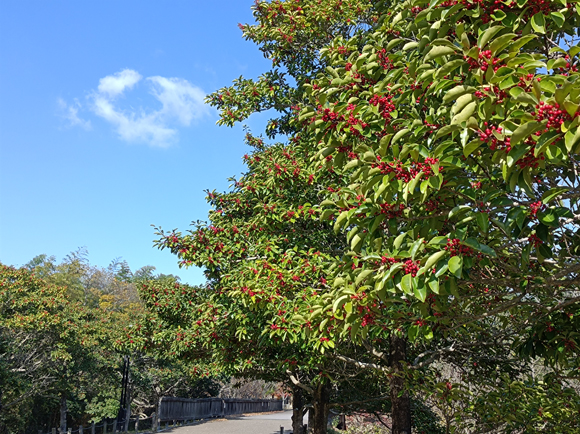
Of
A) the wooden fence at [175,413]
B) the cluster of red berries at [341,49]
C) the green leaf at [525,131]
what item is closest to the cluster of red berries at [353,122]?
the green leaf at [525,131]

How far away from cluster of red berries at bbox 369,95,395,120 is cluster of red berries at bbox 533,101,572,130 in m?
1.83

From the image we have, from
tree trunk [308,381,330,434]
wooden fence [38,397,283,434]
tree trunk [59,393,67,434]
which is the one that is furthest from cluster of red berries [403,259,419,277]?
tree trunk [59,393,67,434]

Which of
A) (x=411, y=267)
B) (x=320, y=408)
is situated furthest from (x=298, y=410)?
(x=411, y=267)

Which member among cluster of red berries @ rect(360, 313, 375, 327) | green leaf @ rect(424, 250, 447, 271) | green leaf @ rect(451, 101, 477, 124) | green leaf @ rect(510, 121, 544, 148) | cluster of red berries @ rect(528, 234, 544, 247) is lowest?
cluster of red berries @ rect(360, 313, 375, 327)

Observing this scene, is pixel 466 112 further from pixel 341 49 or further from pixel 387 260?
pixel 341 49

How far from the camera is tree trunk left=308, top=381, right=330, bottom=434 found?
1161cm

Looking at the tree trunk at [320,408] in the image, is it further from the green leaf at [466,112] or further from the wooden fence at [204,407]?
the wooden fence at [204,407]

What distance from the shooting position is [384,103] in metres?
4.19

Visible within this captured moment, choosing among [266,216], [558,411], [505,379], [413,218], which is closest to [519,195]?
[413,218]

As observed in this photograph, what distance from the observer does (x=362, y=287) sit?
362 cm

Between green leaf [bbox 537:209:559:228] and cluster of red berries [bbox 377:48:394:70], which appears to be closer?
green leaf [bbox 537:209:559:228]

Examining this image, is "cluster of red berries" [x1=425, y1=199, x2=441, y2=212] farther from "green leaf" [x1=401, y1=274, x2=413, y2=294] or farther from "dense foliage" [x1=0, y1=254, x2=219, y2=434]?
"dense foliage" [x1=0, y1=254, x2=219, y2=434]

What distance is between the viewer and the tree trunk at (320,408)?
38.1ft

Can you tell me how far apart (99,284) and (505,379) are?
56.1 m
